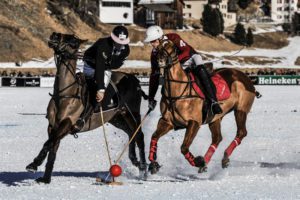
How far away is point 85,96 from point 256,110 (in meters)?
Answer: 20.2

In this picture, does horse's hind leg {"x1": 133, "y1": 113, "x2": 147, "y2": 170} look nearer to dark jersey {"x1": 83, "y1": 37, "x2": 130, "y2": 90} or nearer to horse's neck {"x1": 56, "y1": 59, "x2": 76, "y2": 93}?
dark jersey {"x1": 83, "y1": 37, "x2": 130, "y2": 90}

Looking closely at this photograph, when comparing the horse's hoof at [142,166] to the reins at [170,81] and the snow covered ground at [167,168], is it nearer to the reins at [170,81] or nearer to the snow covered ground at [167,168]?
the snow covered ground at [167,168]

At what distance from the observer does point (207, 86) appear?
520 inches

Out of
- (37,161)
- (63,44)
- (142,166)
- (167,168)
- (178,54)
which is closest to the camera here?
(37,161)

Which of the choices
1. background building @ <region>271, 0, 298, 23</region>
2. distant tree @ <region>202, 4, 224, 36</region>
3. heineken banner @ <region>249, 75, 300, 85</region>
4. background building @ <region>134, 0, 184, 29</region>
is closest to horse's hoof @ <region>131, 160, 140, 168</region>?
heineken banner @ <region>249, 75, 300, 85</region>

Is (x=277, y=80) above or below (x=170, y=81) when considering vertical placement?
below

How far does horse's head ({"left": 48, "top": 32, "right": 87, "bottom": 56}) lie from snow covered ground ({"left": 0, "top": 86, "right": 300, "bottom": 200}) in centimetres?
214

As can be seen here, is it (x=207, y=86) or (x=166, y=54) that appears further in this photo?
(x=207, y=86)

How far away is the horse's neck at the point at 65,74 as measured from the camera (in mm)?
12172

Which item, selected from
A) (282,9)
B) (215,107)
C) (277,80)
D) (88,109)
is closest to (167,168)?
(215,107)

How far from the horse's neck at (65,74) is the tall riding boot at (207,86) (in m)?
2.35

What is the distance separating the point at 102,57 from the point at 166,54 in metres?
1.13

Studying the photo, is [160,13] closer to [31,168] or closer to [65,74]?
[65,74]

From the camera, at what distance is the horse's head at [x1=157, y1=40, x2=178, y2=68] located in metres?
12.2
